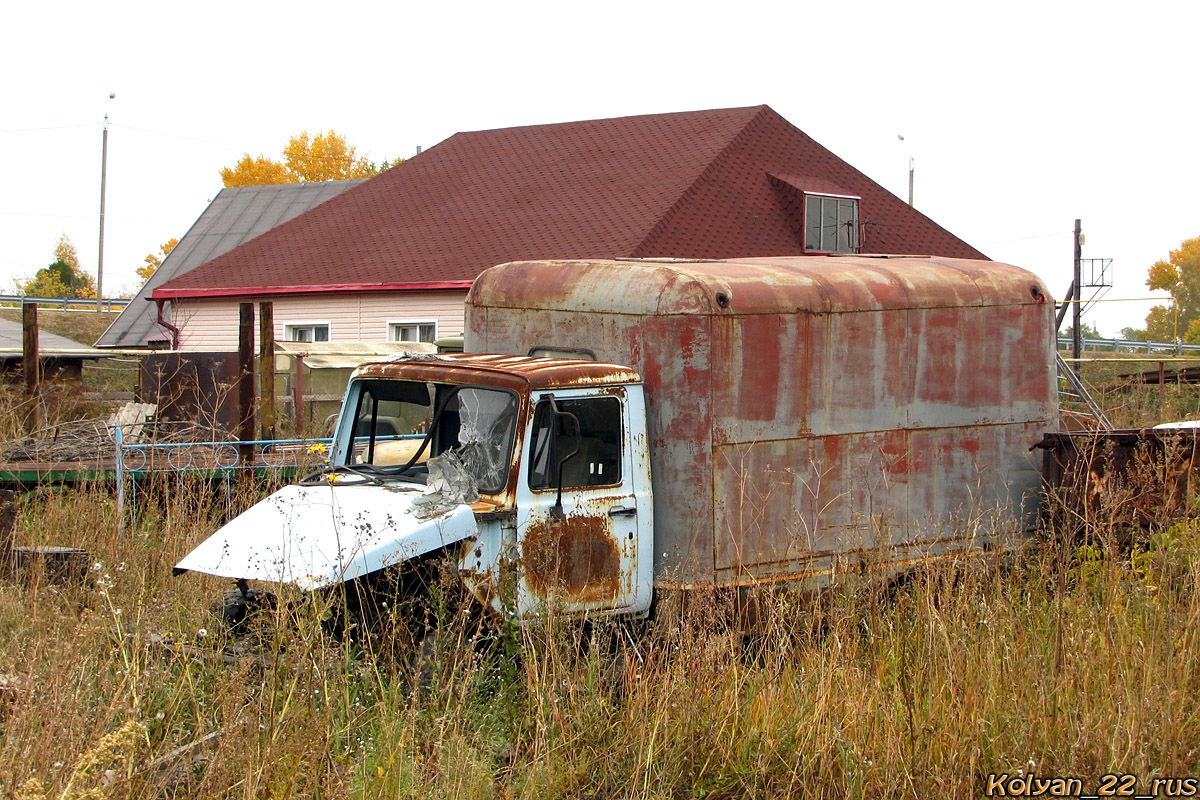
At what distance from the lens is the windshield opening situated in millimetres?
6422

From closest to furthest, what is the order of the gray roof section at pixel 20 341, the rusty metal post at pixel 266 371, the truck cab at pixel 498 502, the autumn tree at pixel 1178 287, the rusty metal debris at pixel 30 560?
1. the truck cab at pixel 498 502
2. the rusty metal debris at pixel 30 560
3. the rusty metal post at pixel 266 371
4. the gray roof section at pixel 20 341
5. the autumn tree at pixel 1178 287

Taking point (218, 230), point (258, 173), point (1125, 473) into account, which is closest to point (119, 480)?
point (1125, 473)

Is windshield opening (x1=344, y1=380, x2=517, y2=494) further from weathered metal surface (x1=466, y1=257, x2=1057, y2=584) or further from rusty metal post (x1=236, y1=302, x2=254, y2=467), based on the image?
rusty metal post (x1=236, y1=302, x2=254, y2=467)

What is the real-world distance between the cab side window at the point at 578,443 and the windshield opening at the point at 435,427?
0.58 feet

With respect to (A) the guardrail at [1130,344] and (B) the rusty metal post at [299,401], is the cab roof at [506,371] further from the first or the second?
(A) the guardrail at [1130,344]

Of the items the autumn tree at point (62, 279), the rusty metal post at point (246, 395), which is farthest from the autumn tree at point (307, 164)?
the rusty metal post at point (246, 395)

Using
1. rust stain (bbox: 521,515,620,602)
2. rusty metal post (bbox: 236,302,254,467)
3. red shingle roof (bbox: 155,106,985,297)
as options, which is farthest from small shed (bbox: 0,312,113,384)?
rust stain (bbox: 521,515,620,602)

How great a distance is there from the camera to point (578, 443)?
6438mm

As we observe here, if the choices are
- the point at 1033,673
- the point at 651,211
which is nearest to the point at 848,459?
the point at 1033,673

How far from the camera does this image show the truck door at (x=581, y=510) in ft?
20.6

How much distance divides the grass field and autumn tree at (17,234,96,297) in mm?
64565

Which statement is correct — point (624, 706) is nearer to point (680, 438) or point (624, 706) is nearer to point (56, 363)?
point (680, 438)

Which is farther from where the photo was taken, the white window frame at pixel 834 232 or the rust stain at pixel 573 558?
the white window frame at pixel 834 232

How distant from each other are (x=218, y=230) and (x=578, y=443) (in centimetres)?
3025
